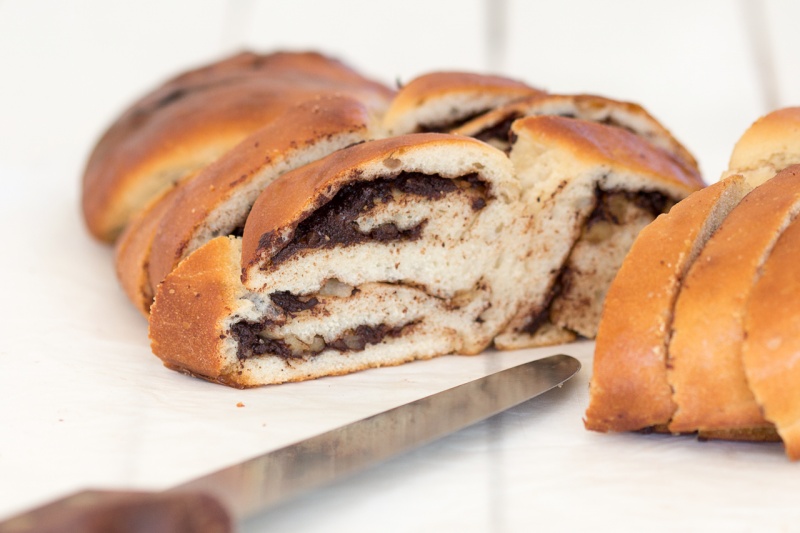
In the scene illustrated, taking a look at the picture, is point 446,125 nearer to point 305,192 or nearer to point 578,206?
point 578,206

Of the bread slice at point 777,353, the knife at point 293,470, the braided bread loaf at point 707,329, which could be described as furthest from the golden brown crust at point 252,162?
the bread slice at point 777,353

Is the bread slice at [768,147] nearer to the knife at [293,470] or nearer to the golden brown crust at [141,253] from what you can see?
the knife at [293,470]

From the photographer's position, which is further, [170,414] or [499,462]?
[170,414]

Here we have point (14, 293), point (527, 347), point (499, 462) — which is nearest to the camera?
point (499, 462)

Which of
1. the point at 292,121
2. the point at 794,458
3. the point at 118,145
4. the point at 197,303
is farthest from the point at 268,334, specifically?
the point at 118,145

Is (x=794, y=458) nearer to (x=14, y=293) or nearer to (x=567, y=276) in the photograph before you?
(x=567, y=276)
